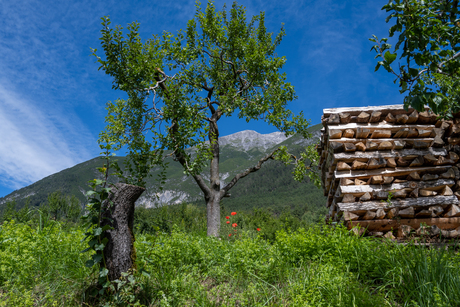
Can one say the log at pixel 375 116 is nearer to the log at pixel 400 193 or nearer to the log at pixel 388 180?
the log at pixel 388 180

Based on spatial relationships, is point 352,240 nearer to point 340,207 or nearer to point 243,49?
point 340,207

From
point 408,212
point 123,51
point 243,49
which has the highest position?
point 243,49

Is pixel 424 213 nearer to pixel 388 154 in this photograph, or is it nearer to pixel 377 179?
pixel 377 179

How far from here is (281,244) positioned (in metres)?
3.96

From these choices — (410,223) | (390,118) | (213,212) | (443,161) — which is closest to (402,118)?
(390,118)

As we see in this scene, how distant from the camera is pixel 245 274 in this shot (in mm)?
3611

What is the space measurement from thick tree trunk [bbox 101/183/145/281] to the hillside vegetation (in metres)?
0.17

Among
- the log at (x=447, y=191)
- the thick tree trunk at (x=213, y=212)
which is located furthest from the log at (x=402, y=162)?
the thick tree trunk at (x=213, y=212)

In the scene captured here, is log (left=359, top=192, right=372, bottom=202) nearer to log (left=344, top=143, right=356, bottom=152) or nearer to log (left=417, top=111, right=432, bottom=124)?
log (left=344, top=143, right=356, bottom=152)

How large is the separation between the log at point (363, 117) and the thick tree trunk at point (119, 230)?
4.71 metres

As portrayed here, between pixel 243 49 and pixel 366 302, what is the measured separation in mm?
10032

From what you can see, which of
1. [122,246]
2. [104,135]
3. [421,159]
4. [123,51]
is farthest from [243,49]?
[122,246]

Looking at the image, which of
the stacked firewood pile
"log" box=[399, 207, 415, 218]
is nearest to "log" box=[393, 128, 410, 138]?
the stacked firewood pile

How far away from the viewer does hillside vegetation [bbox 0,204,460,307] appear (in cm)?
278
